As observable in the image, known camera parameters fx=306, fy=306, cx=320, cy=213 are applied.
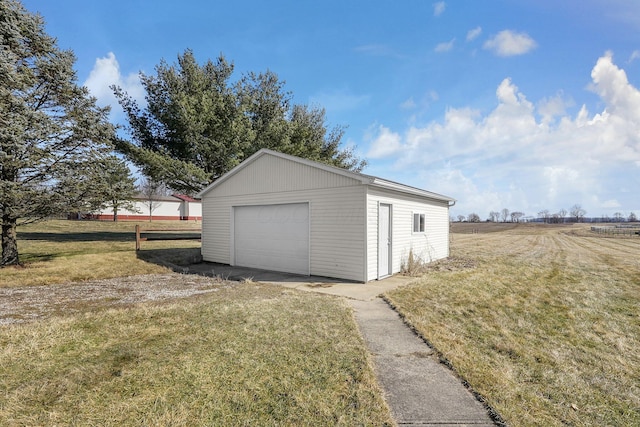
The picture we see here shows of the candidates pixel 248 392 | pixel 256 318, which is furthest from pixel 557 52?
pixel 248 392

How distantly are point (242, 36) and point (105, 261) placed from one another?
9375mm

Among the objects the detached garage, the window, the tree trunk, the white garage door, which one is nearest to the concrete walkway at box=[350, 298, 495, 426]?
the detached garage

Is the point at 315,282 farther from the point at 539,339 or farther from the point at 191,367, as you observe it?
the point at 191,367

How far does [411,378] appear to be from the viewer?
322 cm

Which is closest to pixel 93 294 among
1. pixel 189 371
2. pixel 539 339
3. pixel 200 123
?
pixel 189 371

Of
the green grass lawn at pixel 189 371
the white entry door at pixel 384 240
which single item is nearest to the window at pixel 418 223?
the white entry door at pixel 384 240

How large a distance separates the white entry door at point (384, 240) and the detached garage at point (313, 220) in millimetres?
29

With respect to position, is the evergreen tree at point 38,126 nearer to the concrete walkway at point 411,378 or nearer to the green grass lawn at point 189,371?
the green grass lawn at point 189,371

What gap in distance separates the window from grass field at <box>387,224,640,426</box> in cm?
190

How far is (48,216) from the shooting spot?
33.2 feet

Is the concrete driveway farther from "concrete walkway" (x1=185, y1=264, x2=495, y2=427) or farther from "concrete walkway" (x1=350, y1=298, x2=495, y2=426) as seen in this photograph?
"concrete walkway" (x1=350, y1=298, x2=495, y2=426)

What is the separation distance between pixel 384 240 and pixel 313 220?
2181 millimetres

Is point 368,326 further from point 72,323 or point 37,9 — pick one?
point 37,9

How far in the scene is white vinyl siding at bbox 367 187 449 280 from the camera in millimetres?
8375
